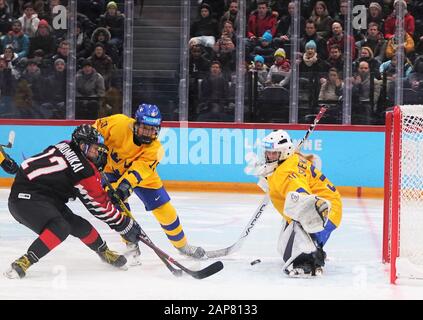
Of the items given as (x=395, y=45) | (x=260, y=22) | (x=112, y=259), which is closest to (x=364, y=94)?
(x=395, y=45)

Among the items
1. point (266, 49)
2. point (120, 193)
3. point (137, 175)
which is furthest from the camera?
point (266, 49)

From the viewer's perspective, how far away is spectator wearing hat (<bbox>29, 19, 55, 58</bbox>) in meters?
9.12

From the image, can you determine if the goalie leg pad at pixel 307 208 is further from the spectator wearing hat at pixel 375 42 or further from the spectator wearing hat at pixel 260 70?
the spectator wearing hat at pixel 375 42

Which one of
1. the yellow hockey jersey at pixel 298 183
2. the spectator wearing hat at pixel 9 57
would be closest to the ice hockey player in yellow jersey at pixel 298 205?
the yellow hockey jersey at pixel 298 183

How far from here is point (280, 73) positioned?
8.90m

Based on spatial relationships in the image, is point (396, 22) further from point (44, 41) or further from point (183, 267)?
point (183, 267)

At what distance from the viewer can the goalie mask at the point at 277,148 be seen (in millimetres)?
4895

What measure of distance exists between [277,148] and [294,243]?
50cm

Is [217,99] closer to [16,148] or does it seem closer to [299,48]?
[299,48]

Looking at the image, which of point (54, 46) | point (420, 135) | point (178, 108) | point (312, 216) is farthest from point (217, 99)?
point (312, 216)

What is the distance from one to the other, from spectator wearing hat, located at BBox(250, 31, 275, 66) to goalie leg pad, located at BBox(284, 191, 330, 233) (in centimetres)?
436

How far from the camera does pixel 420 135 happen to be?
17.9ft

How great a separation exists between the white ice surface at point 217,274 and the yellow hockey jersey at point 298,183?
360mm

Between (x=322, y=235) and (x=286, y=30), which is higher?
(x=286, y=30)
